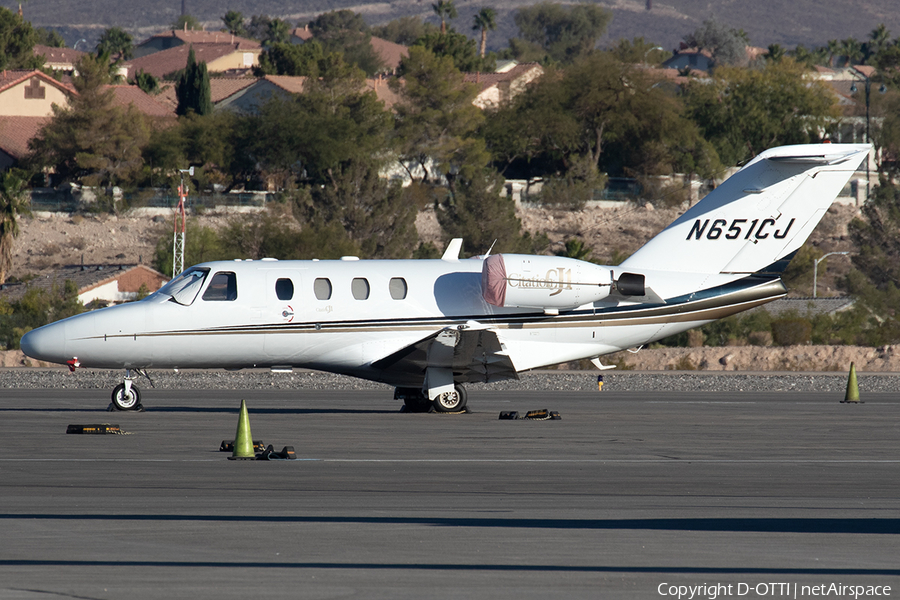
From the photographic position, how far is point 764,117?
87.1 m

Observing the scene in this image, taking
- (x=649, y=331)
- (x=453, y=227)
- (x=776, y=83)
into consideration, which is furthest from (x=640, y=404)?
(x=776, y=83)

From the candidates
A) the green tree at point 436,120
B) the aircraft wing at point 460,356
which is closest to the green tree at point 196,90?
the green tree at point 436,120

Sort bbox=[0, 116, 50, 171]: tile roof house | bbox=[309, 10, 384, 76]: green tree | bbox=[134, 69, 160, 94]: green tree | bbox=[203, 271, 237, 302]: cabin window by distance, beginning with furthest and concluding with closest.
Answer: bbox=[309, 10, 384, 76]: green tree < bbox=[134, 69, 160, 94]: green tree < bbox=[0, 116, 50, 171]: tile roof house < bbox=[203, 271, 237, 302]: cabin window

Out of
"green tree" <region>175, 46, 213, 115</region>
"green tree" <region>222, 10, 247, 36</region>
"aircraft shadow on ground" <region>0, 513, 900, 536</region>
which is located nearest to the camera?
"aircraft shadow on ground" <region>0, 513, 900, 536</region>

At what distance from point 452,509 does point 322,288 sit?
9.92 m

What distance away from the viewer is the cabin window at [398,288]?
2073 cm

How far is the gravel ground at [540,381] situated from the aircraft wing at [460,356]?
24.8ft

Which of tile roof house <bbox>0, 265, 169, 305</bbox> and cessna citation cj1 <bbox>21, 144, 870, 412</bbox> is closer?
cessna citation cj1 <bbox>21, 144, 870, 412</bbox>

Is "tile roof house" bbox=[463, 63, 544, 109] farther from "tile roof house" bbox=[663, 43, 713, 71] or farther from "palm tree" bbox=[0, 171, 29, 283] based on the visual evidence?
"tile roof house" bbox=[663, 43, 713, 71]

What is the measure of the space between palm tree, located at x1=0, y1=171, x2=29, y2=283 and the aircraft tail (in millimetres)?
47560

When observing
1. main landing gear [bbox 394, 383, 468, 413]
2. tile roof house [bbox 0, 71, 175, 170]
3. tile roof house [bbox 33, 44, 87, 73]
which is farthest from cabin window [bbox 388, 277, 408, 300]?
tile roof house [bbox 33, 44, 87, 73]

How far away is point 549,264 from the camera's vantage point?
20422 mm

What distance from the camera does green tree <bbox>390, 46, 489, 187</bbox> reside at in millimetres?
82375

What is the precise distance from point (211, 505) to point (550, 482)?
3703mm
